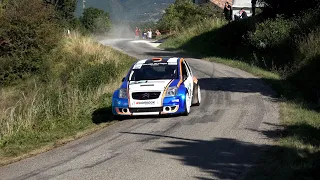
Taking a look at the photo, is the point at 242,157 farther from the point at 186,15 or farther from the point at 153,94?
the point at 186,15

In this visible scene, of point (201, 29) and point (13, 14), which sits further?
point (201, 29)

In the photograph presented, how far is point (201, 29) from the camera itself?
41500 mm

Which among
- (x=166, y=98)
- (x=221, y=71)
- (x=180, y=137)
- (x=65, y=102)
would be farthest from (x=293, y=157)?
(x=221, y=71)

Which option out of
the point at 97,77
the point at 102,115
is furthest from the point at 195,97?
the point at 97,77

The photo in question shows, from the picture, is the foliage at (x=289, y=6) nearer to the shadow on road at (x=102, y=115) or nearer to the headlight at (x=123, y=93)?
the shadow on road at (x=102, y=115)

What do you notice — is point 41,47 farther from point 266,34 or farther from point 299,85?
point 299,85

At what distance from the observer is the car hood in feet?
44.0

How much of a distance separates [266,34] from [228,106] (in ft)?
40.4

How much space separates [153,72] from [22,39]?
44.8 ft

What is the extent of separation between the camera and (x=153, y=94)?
13.3 metres

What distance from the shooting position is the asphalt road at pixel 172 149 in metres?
8.31

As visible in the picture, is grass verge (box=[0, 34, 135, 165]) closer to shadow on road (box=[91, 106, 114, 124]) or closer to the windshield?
shadow on road (box=[91, 106, 114, 124])

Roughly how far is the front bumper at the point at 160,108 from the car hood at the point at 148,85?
405mm

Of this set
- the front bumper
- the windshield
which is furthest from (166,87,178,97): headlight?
the windshield
